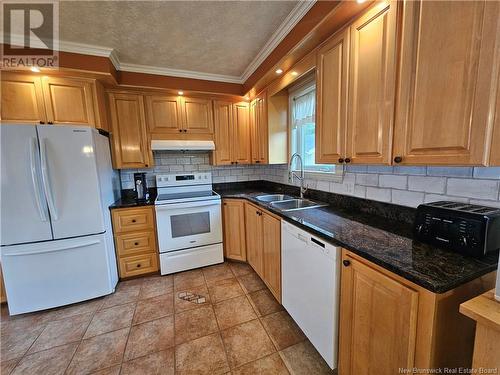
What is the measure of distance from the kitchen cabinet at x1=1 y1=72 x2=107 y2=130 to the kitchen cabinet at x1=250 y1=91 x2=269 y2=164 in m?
1.83

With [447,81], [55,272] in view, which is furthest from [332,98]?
[55,272]

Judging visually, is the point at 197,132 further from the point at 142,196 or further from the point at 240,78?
the point at 142,196

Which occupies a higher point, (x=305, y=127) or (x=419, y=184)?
(x=305, y=127)

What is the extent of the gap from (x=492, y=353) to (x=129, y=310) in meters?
2.43

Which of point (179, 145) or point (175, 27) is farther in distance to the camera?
point (179, 145)

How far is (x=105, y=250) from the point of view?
7.04ft

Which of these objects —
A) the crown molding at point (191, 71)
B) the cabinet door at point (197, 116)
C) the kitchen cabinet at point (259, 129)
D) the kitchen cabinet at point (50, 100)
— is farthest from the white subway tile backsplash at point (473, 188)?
the kitchen cabinet at point (50, 100)

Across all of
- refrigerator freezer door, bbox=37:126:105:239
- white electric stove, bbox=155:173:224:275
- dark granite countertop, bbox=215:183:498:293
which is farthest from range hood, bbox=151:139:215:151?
dark granite countertop, bbox=215:183:498:293

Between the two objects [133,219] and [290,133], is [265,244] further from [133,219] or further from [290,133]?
[133,219]

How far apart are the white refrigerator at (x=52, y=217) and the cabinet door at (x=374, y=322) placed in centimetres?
228

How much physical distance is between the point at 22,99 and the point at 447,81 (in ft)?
10.6

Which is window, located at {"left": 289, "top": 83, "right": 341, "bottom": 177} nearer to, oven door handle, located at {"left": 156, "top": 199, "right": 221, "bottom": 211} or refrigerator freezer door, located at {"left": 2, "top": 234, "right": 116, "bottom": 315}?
oven door handle, located at {"left": 156, "top": 199, "right": 221, "bottom": 211}

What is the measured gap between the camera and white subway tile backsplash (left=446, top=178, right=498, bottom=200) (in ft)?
3.34

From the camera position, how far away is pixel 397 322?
0.88 m
